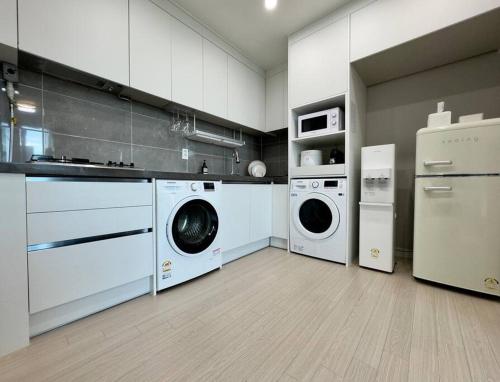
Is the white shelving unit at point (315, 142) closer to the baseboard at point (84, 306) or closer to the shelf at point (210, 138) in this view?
the shelf at point (210, 138)

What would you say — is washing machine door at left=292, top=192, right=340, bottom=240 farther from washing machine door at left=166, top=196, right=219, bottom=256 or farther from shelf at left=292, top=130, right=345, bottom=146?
washing machine door at left=166, top=196, right=219, bottom=256

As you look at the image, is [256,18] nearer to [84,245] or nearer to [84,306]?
[84,245]

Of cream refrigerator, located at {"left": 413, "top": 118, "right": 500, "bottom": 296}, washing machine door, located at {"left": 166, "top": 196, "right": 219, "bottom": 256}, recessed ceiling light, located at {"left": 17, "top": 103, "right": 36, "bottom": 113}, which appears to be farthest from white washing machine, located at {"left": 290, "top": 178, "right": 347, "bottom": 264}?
recessed ceiling light, located at {"left": 17, "top": 103, "right": 36, "bottom": 113}

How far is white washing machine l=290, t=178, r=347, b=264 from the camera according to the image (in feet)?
6.48

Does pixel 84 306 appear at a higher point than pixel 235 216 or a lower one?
lower

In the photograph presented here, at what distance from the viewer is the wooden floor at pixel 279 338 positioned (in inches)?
33.0

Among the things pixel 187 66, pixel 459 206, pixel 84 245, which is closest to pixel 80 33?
pixel 187 66

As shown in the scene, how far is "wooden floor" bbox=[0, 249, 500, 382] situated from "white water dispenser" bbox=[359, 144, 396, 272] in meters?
0.30

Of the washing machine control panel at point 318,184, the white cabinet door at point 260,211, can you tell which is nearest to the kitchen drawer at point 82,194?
the white cabinet door at point 260,211

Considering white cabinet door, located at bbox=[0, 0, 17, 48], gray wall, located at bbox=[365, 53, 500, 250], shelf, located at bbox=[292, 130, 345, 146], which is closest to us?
white cabinet door, located at bbox=[0, 0, 17, 48]

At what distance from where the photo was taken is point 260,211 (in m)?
2.34

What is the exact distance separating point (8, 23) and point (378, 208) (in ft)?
9.08

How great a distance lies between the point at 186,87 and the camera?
199cm

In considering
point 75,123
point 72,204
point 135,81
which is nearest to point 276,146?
point 135,81
